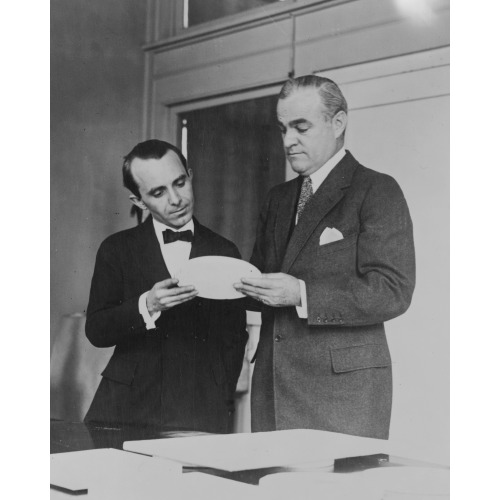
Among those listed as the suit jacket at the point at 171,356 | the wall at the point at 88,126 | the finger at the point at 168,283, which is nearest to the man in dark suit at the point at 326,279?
the suit jacket at the point at 171,356

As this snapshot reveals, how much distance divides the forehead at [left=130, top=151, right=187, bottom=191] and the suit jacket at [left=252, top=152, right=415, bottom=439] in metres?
0.46

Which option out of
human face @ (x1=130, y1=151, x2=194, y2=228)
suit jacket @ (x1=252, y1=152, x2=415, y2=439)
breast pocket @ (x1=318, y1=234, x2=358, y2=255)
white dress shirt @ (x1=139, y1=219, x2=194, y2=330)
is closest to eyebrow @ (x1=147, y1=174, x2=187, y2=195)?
human face @ (x1=130, y1=151, x2=194, y2=228)

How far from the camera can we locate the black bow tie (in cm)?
239

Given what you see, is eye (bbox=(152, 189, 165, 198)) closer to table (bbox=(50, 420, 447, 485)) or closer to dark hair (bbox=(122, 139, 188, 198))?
dark hair (bbox=(122, 139, 188, 198))

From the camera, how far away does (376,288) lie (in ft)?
6.86

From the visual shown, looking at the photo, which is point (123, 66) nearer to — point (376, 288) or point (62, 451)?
point (376, 288)

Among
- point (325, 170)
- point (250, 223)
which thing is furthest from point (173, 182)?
point (325, 170)

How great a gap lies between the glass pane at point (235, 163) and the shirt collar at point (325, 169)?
0.11 meters

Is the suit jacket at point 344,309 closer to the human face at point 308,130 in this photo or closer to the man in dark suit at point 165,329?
the human face at point 308,130

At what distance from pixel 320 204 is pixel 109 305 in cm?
72

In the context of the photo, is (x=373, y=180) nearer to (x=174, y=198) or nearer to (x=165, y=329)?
(x=174, y=198)
